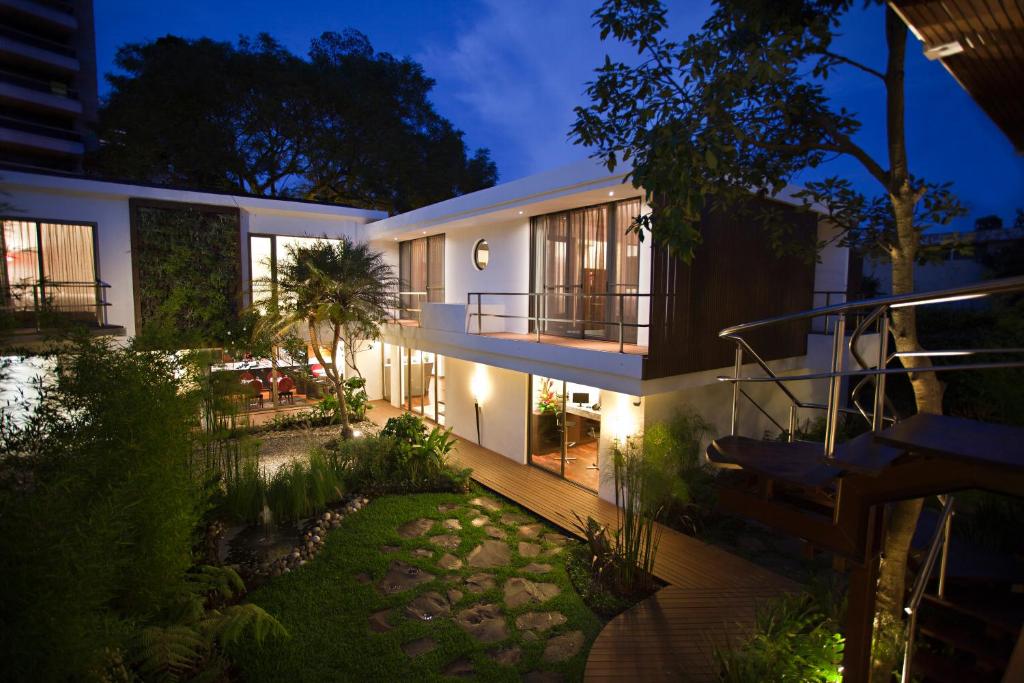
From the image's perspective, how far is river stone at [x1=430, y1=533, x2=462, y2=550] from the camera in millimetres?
7117

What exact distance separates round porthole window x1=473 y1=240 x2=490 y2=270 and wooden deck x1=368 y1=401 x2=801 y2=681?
6.03 meters

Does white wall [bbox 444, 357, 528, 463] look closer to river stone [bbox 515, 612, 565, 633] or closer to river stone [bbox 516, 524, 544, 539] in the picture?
river stone [bbox 516, 524, 544, 539]

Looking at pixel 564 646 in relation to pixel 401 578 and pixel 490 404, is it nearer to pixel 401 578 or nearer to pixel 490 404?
pixel 401 578

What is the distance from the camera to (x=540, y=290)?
35.6 ft

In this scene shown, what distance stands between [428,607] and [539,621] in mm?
1199

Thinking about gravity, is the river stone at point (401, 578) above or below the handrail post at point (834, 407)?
below

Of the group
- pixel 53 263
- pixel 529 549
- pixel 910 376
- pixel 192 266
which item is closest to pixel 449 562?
pixel 529 549

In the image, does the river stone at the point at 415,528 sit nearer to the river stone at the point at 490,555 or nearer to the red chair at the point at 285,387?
the river stone at the point at 490,555

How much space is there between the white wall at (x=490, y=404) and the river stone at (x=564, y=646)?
520cm

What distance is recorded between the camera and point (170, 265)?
41.3 ft

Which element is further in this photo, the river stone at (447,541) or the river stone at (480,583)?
the river stone at (447,541)

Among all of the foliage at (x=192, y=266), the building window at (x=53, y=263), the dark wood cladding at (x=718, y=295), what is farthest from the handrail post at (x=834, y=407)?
the building window at (x=53, y=263)

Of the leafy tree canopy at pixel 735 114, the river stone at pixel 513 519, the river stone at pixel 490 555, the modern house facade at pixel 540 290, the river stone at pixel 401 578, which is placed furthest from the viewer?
the modern house facade at pixel 540 290

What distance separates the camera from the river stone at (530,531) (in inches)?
293
